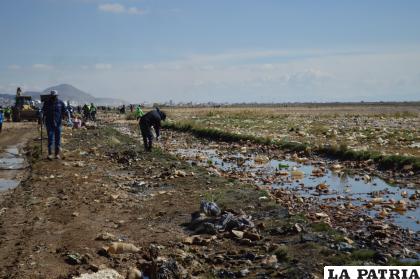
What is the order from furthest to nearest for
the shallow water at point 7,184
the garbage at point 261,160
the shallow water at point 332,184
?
the garbage at point 261,160 → the shallow water at point 7,184 → the shallow water at point 332,184

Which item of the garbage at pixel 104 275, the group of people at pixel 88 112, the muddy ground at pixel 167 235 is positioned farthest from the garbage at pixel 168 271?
the group of people at pixel 88 112

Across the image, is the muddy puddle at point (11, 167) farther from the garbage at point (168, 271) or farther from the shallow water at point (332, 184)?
the garbage at point (168, 271)

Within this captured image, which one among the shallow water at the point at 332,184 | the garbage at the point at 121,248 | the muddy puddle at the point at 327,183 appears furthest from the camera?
the muddy puddle at the point at 327,183

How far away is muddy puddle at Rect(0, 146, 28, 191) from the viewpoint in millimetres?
12202

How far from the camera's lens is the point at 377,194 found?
1057 centimetres

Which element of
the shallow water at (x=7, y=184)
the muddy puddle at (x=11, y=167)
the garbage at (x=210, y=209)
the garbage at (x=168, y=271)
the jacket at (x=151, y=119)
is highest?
the jacket at (x=151, y=119)

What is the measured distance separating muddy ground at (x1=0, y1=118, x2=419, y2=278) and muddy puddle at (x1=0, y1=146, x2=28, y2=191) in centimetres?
70

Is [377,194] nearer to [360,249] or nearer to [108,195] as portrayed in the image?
[360,249]

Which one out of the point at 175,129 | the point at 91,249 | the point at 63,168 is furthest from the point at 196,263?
the point at 175,129

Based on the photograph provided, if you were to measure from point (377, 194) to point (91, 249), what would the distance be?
22.4 feet

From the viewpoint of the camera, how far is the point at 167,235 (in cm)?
710

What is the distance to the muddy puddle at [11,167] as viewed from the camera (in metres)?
12.2

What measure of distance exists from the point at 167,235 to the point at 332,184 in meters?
6.23

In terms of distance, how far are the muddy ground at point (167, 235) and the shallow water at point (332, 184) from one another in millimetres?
1036
